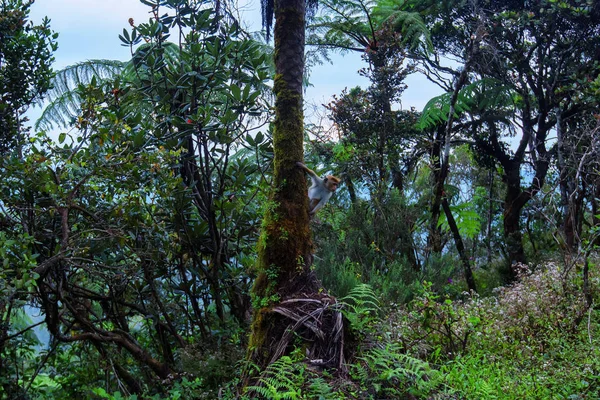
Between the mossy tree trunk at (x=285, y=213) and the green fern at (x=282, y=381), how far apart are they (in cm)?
29

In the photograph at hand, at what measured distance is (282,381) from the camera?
9.61 ft

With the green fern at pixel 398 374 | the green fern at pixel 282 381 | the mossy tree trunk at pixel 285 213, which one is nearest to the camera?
the green fern at pixel 282 381

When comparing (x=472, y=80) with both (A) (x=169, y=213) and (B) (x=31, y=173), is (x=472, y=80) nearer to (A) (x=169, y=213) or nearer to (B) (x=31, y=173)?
(A) (x=169, y=213)

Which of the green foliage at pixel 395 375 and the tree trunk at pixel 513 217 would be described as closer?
the green foliage at pixel 395 375

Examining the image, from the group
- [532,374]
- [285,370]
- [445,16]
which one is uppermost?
[445,16]

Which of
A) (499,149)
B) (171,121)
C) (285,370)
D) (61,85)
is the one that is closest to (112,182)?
(171,121)

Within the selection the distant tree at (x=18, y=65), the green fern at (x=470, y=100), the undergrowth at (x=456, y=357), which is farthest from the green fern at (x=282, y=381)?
the green fern at (x=470, y=100)

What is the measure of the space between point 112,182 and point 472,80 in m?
10.6

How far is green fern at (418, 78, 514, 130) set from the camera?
35.4ft

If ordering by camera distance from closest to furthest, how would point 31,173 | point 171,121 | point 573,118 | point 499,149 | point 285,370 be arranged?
point 285,370 → point 31,173 → point 171,121 → point 573,118 → point 499,149

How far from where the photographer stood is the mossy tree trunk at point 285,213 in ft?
11.5

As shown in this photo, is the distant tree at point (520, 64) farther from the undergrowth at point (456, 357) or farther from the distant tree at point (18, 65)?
the distant tree at point (18, 65)

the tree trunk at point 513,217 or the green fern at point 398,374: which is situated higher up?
the tree trunk at point 513,217

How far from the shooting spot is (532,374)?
3707mm
